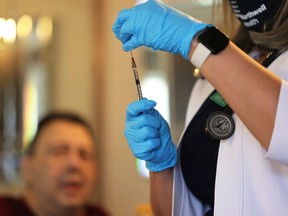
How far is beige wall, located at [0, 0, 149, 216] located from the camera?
2.48 metres

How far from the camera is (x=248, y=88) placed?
66 centimetres

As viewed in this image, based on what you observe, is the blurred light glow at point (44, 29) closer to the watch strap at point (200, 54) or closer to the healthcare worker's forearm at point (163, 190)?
the healthcare worker's forearm at point (163, 190)

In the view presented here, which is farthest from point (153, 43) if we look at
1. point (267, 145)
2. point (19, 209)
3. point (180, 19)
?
point (19, 209)

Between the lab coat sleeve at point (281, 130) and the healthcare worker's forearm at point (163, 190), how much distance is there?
14.7 inches

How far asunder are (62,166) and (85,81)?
0.76 meters

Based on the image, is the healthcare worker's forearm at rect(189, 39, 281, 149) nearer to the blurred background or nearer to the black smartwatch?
the black smartwatch

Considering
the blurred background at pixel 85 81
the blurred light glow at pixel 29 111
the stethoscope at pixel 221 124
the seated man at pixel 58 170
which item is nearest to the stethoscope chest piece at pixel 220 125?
the stethoscope at pixel 221 124

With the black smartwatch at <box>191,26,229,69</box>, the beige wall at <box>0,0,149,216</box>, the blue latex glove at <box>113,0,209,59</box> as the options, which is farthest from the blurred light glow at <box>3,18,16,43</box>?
the black smartwatch at <box>191,26,229,69</box>

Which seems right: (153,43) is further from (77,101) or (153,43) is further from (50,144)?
(77,101)

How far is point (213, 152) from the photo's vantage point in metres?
0.90

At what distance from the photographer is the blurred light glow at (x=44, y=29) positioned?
252 cm

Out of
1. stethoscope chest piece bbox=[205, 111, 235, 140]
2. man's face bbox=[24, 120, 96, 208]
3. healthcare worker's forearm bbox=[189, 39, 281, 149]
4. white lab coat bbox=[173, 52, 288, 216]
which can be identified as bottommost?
man's face bbox=[24, 120, 96, 208]

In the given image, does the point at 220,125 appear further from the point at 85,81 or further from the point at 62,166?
the point at 85,81

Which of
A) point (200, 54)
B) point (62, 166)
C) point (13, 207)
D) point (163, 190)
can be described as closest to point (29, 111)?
point (62, 166)
